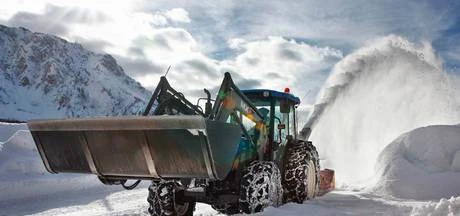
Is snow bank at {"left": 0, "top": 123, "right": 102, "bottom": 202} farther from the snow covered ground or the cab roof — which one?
the cab roof

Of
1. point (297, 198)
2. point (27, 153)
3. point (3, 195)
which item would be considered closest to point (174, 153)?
→ point (297, 198)

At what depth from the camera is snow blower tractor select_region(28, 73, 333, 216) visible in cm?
583

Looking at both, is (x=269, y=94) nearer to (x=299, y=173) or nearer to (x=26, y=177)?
(x=299, y=173)

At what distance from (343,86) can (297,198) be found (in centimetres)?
808

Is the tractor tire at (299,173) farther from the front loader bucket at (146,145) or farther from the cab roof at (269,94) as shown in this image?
the front loader bucket at (146,145)

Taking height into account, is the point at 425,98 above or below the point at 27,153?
above

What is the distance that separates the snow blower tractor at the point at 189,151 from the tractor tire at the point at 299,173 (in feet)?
0.06

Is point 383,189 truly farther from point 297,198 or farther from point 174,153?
point 174,153

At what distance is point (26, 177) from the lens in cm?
1253

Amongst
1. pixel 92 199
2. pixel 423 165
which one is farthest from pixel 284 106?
pixel 92 199

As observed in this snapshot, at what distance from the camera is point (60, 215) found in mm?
8539

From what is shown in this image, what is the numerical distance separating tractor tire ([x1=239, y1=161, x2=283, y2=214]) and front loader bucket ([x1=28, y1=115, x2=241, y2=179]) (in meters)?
0.49

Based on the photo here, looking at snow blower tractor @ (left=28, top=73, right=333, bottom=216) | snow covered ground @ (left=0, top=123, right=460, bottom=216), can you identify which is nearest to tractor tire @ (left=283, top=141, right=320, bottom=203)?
snow blower tractor @ (left=28, top=73, right=333, bottom=216)

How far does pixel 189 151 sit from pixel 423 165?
6.63 metres
